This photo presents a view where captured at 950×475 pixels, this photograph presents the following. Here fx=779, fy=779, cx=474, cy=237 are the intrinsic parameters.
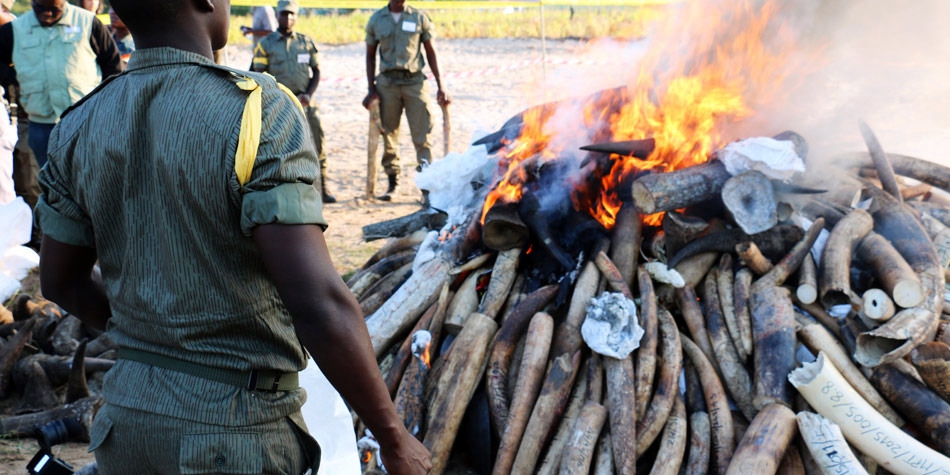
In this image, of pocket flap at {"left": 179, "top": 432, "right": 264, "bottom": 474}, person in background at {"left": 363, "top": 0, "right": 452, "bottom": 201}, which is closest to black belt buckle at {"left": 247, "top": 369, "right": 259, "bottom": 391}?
pocket flap at {"left": 179, "top": 432, "right": 264, "bottom": 474}

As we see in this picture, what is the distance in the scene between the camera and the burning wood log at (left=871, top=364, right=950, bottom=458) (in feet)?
11.9

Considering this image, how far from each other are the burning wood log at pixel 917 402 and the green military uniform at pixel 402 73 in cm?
627

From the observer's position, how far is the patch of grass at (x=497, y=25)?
20.3m

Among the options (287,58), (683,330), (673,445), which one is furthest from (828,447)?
(287,58)

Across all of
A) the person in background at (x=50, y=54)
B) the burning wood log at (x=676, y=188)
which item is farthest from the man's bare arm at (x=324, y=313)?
the person in background at (x=50, y=54)

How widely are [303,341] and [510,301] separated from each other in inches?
117

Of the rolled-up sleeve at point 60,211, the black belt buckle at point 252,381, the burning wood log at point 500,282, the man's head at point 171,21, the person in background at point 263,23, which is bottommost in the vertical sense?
the burning wood log at point 500,282

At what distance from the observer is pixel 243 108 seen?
170cm

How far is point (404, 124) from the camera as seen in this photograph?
14.3 metres

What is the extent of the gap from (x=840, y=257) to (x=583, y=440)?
1862 millimetres

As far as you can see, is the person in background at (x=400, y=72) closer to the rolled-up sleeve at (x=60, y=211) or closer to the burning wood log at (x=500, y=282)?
the burning wood log at (x=500, y=282)

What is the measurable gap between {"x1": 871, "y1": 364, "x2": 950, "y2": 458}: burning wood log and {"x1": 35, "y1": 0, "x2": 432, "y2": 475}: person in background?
2866 millimetres

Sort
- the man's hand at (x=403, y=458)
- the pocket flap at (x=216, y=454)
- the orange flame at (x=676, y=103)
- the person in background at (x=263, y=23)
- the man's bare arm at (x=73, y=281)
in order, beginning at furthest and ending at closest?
1. the person in background at (x=263, y=23)
2. the orange flame at (x=676, y=103)
3. the man's bare arm at (x=73, y=281)
4. the man's hand at (x=403, y=458)
5. the pocket flap at (x=216, y=454)

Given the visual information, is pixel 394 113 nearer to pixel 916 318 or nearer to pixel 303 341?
pixel 916 318
